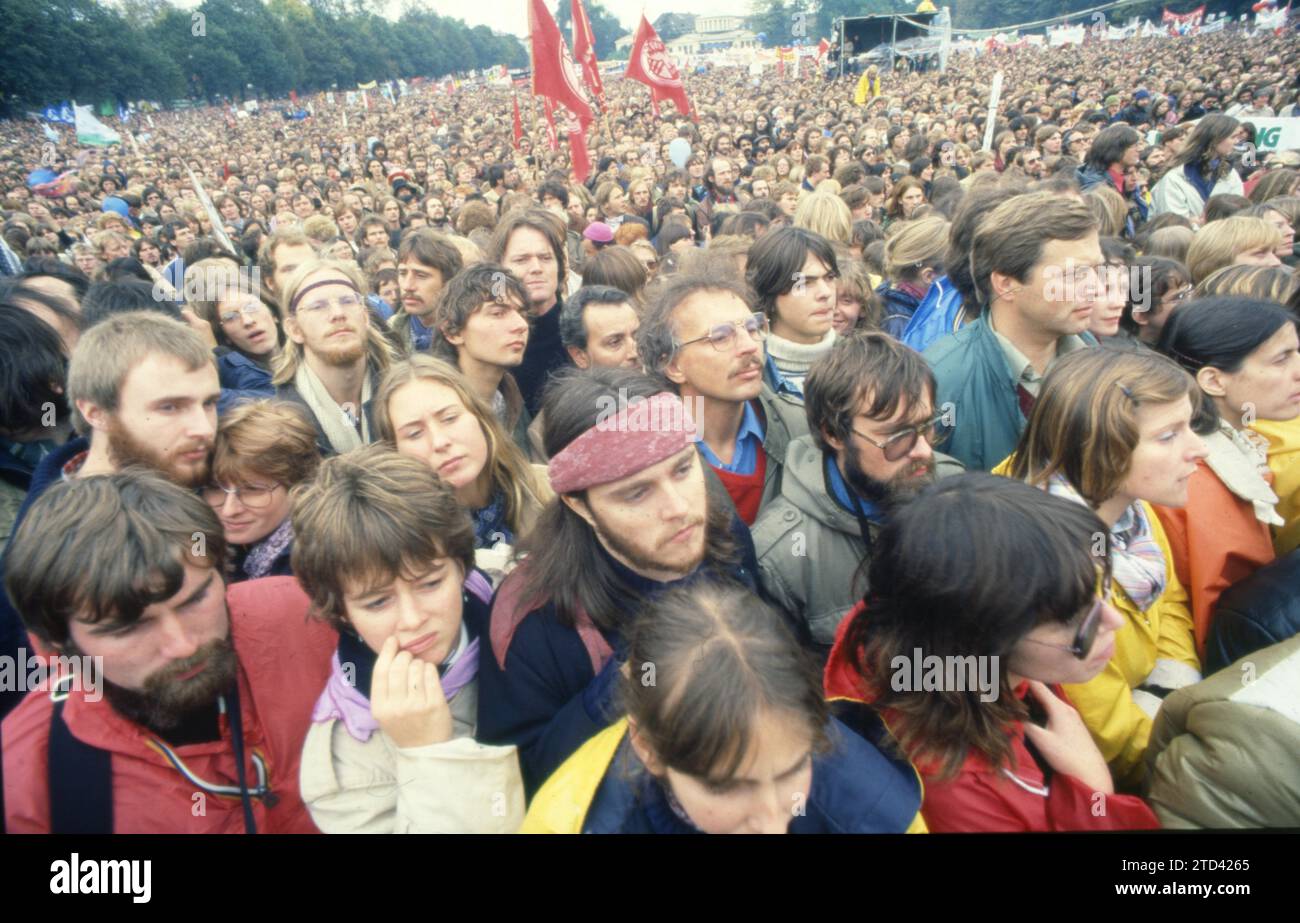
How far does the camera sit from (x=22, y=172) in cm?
1881

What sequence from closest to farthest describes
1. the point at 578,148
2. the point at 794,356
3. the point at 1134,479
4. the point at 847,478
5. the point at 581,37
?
the point at 1134,479 → the point at 847,478 → the point at 794,356 → the point at 578,148 → the point at 581,37

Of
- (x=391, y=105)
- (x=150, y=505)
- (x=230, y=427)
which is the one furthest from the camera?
(x=391, y=105)

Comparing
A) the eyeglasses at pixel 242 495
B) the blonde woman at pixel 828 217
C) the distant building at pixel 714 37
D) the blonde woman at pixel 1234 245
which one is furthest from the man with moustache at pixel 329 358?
the distant building at pixel 714 37

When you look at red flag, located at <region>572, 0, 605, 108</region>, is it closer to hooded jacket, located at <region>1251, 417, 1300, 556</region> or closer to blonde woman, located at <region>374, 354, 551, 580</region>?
blonde woman, located at <region>374, 354, 551, 580</region>

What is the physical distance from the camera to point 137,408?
2410mm

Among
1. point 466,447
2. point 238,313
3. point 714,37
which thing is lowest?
point 466,447

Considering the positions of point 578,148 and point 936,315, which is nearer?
point 936,315

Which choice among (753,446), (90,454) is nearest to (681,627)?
(753,446)

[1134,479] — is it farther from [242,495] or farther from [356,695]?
[242,495]

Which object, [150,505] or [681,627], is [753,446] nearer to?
[681,627]

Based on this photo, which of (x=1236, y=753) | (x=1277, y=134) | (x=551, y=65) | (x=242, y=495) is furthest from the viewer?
(x=551, y=65)

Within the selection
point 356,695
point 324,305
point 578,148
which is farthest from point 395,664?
point 578,148

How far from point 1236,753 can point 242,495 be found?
9.49 feet
